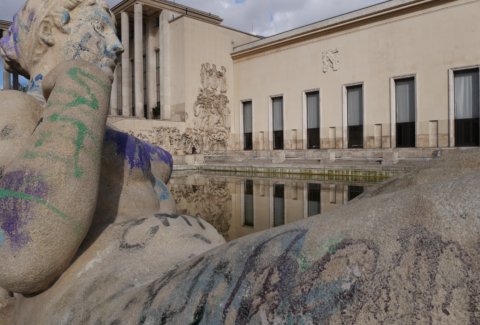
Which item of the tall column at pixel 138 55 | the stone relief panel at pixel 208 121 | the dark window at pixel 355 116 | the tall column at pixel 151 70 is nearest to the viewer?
the dark window at pixel 355 116

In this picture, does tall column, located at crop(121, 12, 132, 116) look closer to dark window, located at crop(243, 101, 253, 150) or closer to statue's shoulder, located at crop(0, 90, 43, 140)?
dark window, located at crop(243, 101, 253, 150)

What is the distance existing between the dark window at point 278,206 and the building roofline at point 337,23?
39.2 ft

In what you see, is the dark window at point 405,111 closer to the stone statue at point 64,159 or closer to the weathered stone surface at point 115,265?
the stone statue at point 64,159

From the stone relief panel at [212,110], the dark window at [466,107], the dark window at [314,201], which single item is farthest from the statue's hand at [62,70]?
the stone relief panel at [212,110]

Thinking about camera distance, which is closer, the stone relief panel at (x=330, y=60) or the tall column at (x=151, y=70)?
the stone relief panel at (x=330, y=60)

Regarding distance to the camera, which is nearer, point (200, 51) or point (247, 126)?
point (200, 51)

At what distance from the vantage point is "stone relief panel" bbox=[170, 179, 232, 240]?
537 centimetres

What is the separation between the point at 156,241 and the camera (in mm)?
1428

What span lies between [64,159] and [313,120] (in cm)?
1974

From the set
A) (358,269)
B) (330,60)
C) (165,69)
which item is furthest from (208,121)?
(358,269)

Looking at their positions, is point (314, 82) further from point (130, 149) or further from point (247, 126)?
point (130, 149)

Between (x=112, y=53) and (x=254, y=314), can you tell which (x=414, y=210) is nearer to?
(x=254, y=314)

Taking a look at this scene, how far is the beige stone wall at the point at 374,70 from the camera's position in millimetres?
15570

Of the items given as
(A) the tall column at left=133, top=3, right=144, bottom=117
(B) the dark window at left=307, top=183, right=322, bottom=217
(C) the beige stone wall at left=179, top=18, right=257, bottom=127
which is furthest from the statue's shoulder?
(A) the tall column at left=133, top=3, right=144, bottom=117
